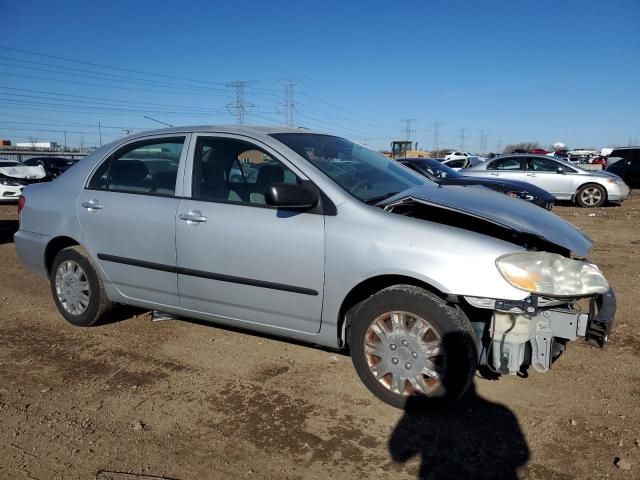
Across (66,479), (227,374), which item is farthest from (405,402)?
(66,479)

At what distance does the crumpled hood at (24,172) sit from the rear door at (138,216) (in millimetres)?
11573

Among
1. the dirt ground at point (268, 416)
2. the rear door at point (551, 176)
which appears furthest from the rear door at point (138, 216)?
the rear door at point (551, 176)

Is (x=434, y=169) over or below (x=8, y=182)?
over

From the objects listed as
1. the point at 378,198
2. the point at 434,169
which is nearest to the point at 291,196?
the point at 378,198

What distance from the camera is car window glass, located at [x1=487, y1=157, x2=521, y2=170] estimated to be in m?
14.6

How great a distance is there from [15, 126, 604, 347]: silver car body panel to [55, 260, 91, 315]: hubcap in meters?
0.26

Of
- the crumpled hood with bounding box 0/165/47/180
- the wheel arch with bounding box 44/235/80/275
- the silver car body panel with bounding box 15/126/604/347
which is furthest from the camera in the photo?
the crumpled hood with bounding box 0/165/47/180

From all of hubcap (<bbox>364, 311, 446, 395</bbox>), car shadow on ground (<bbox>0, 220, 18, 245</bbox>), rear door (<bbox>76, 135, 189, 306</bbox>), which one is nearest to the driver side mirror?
hubcap (<bbox>364, 311, 446, 395</bbox>)

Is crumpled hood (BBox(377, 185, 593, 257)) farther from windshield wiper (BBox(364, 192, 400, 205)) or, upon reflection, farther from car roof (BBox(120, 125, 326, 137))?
car roof (BBox(120, 125, 326, 137))

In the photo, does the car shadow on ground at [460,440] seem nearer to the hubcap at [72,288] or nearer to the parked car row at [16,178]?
the hubcap at [72,288]

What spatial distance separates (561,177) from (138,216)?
13.2m

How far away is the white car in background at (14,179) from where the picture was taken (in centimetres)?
1395

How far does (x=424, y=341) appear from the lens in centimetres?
303

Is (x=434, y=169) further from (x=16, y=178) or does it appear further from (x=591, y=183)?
(x=16, y=178)
